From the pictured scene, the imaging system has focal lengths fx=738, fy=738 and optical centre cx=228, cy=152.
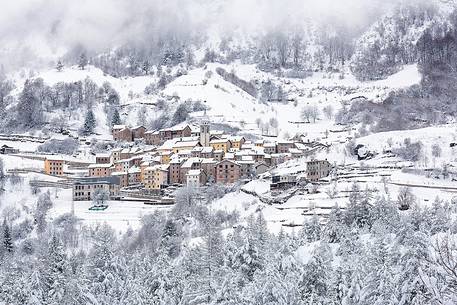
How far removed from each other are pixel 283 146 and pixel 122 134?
20.2 metres

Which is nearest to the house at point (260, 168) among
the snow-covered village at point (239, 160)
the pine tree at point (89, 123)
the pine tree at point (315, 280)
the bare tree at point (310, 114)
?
the snow-covered village at point (239, 160)

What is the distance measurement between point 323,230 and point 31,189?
32382mm

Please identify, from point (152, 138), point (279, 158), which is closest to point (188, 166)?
point (279, 158)

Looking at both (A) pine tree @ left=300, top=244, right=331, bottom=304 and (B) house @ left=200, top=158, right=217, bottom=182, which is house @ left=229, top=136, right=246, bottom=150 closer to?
(B) house @ left=200, top=158, right=217, bottom=182

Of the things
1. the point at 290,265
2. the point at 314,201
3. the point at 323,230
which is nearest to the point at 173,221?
the point at 314,201

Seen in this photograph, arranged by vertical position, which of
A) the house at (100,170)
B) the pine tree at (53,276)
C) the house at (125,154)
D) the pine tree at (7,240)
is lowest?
the pine tree at (7,240)

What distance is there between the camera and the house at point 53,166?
68188 millimetres

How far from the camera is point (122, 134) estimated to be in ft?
271

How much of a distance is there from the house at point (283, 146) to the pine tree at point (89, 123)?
2520 centimetres

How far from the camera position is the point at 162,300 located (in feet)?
89.7

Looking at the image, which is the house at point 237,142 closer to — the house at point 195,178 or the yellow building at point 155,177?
the house at point 195,178

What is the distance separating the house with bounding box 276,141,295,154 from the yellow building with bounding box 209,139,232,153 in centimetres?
490

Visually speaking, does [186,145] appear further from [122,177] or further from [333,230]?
[333,230]

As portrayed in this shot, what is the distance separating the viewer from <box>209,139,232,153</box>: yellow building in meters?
72.8
